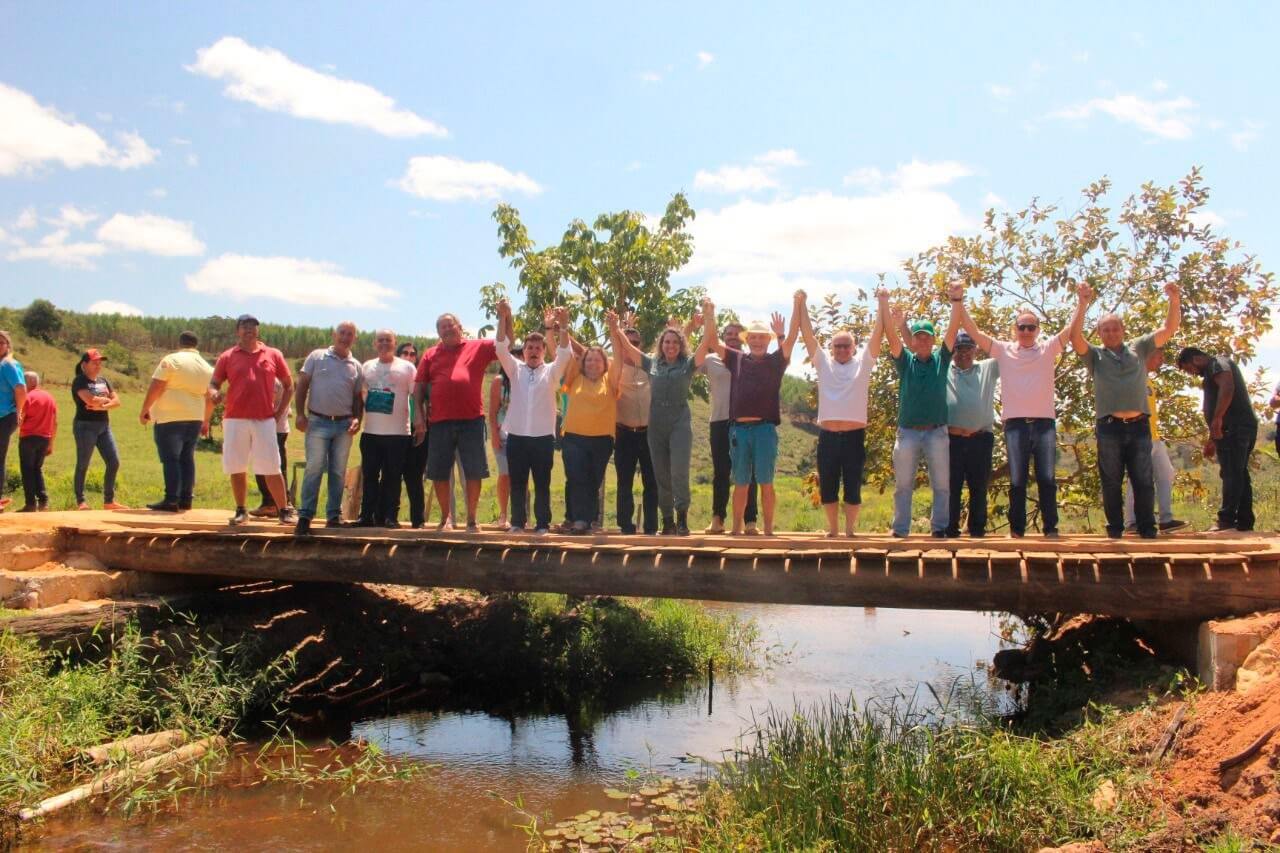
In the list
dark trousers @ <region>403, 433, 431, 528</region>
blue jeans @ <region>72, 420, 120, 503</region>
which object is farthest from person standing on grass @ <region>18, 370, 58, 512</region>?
Result: dark trousers @ <region>403, 433, 431, 528</region>

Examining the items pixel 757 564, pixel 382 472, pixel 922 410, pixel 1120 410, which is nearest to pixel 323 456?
pixel 382 472

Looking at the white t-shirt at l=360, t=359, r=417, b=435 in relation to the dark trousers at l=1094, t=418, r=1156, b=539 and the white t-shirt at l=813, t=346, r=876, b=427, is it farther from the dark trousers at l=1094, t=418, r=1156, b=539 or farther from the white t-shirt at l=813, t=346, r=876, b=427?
the dark trousers at l=1094, t=418, r=1156, b=539

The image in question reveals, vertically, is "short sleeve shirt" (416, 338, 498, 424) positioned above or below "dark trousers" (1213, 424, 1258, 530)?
above

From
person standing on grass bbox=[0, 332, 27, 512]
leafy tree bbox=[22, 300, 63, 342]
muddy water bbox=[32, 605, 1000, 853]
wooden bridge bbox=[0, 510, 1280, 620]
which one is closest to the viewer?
muddy water bbox=[32, 605, 1000, 853]

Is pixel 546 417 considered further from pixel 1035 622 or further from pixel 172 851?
pixel 1035 622

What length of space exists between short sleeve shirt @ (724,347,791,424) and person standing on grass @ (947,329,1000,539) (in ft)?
4.48

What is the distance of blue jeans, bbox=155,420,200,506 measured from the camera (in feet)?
34.4

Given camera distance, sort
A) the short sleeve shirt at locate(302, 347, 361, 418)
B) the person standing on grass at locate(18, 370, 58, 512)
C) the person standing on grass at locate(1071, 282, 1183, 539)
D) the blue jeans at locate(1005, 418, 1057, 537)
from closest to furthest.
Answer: the person standing on grass at locate(1071, 282, 1183, 539)
the blue jeans at locate(1005, 418, 1057, 537)
the short sleeve shirt at locate(302, 347, 361, 418)
the person standing on grass at locate(18, 370, 58, 512)

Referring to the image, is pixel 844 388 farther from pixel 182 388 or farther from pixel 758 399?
pixel 182 388

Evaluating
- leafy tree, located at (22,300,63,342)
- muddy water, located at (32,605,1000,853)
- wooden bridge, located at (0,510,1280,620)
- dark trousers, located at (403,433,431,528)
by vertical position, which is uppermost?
leafy tree, located at (22,300,63,342)

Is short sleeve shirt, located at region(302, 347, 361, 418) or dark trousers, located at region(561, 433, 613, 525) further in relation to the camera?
short sleeve shirt, located at region(302, 347, 361, 418)

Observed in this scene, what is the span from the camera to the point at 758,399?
834 centimetres

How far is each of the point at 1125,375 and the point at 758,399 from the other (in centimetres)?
278

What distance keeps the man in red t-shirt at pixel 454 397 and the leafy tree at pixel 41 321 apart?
139 ft
